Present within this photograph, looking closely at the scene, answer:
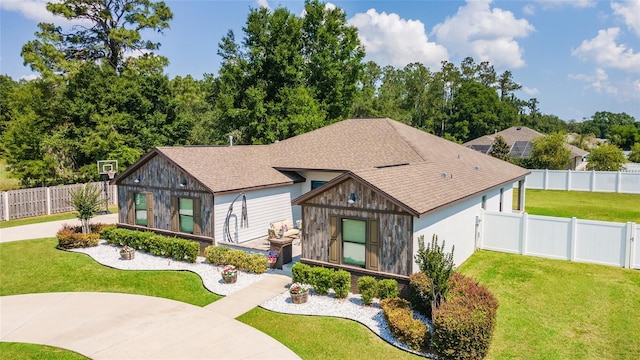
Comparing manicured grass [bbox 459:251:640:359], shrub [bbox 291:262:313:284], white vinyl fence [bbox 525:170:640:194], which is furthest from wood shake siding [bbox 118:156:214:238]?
white vinyl fence [bbox 525:170:640:194]

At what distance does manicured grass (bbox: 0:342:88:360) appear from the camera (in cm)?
929

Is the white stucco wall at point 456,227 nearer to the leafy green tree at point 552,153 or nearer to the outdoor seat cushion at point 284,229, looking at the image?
the outdoor seat cushion at point 284,229

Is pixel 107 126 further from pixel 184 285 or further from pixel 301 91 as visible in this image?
pixel 184 285

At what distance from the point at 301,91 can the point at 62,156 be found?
19885 millimetres

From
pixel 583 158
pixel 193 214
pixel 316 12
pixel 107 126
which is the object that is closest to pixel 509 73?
pixel 583 158

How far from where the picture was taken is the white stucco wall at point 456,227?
1272 cm

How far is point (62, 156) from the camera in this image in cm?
3300

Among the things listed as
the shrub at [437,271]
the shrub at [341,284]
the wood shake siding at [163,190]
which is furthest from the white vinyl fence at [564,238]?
the wood shake siding at [163,190]

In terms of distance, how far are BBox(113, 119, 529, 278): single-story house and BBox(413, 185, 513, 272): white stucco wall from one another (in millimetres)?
41

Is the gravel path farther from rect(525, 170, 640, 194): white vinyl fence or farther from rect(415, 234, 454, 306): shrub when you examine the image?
rect(525, 170, 640, 194): white vinyl fence

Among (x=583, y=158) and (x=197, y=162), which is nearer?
(x=197, y=162)

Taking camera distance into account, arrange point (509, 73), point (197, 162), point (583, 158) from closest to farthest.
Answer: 1. point (197, 162)
2. point (583, 158)
3. point (509, 73)

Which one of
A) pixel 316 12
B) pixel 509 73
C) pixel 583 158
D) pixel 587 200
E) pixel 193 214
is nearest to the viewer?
pixel 193 214

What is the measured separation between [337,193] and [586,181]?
32236 mm
